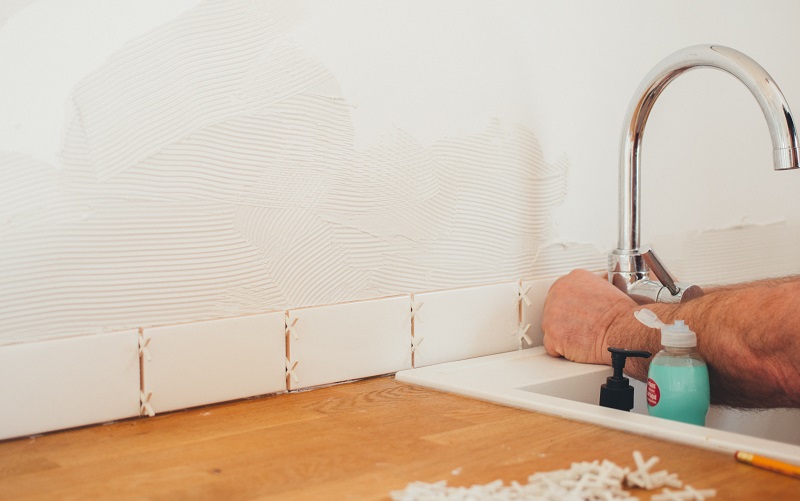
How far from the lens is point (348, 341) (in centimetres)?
103

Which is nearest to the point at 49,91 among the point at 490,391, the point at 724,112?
the point at 490,391

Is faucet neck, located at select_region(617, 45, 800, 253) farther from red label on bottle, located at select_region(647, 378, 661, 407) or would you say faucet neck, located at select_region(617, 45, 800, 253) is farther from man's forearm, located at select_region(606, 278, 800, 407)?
red label on bottle, located at select_region(647, 378, 661, 407)

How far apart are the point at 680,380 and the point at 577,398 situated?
0.18 metres

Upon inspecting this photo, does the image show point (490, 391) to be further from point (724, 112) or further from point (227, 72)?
point (724, 112)

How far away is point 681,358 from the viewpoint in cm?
90

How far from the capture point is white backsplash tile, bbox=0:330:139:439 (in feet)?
2.60

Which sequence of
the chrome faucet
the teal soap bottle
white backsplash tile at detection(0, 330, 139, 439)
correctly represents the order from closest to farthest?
white backsplash tile at detection(0, 330, 139, 439) < the teal soap bottle < the chrome faucet

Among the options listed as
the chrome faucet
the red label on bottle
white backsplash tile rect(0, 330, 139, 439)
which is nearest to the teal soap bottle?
the red label on bottle

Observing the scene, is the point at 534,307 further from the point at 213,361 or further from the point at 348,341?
the point at 213,361

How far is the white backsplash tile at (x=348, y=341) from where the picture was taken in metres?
0.98

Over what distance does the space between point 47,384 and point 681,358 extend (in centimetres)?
66

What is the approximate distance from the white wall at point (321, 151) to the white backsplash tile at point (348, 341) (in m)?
0.02

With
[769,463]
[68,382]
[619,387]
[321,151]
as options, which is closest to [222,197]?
[321,151]

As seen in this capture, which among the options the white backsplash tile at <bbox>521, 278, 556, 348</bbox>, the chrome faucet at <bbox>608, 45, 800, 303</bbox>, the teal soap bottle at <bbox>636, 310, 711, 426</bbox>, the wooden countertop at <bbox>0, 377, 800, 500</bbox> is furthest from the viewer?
the white backsplash tile at <bbox>521, 278, 556, 348</bbox>
